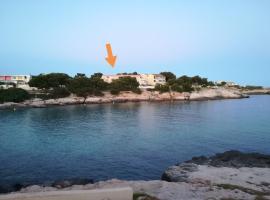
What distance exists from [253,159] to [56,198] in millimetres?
19402

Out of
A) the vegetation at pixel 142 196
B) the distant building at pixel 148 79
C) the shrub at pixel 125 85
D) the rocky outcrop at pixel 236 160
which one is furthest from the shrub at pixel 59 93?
the vegetation at pixel 142 196

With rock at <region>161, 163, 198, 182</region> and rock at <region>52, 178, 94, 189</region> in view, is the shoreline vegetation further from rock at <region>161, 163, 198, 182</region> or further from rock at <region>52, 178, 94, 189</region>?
rock at <region>161, 163, 198, 182</region>

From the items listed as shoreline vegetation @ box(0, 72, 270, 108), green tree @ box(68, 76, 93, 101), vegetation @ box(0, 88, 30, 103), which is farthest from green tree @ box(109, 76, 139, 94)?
vegetation @ box(0, 88, 30, 103)

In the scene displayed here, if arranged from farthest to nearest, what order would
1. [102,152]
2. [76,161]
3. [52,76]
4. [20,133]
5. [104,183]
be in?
[52,76] → [20,133] → [102,152] → [76,161] → [104,183]

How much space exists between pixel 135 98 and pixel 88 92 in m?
15.6

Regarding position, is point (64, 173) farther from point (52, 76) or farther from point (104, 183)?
point (52, 76)

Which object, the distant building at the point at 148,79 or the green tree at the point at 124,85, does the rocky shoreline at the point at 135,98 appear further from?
the distant building at the point at 148,79

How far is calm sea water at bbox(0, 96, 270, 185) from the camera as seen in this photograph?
26094 millimetres

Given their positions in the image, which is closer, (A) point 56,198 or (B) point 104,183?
(A) point 56,198

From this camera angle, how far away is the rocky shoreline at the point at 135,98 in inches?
3492

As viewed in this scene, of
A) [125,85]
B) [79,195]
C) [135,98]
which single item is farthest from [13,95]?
[79,195]

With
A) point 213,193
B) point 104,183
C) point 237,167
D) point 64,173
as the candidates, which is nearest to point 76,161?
point 64,173

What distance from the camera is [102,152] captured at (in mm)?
32594

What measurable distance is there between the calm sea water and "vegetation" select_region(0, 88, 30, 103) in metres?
31.1
